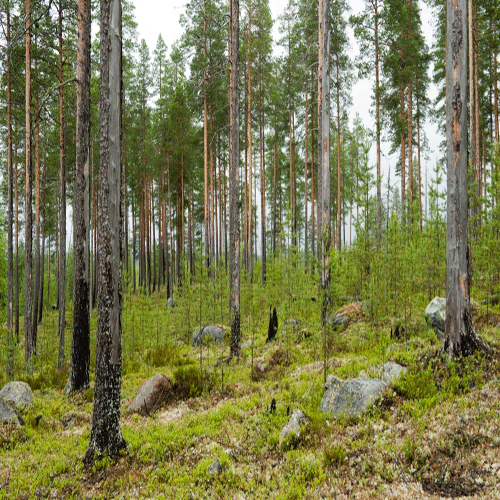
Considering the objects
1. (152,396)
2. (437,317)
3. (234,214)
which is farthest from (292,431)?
(234,214)

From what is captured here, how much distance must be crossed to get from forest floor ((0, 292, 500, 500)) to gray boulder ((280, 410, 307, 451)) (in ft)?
0.32

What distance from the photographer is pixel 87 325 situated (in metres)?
8.10

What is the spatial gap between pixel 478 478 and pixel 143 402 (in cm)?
590

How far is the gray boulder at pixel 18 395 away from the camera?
24.2 feet

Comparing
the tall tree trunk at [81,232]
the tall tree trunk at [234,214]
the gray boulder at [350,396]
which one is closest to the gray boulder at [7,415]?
the tall tree trunk at [81,232]

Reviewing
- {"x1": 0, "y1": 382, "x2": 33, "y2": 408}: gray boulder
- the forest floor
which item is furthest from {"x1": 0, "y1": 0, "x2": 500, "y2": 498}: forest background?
{"x1": 0, "y1": 382, "x2": 33, "y2": 408}: gray boulder

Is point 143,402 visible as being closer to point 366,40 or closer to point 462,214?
point 462,214

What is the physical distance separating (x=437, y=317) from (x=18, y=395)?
388 inches

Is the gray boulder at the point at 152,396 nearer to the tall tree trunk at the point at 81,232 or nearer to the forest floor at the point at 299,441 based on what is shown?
the forest floor at the point at 299,441

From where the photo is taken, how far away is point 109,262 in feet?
15.8

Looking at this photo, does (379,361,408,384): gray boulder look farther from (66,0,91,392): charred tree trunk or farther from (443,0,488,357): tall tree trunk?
(66,0,91,392): charred tree trunk

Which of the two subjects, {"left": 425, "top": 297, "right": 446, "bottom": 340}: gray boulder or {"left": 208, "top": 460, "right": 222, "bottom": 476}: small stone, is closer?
{"left": 208, "top": 460, "right": 222, "bottom": 476}: small stone

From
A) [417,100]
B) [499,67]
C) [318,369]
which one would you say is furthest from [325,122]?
[499,67]

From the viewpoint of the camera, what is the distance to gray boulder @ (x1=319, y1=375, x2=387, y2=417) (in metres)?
5.10
